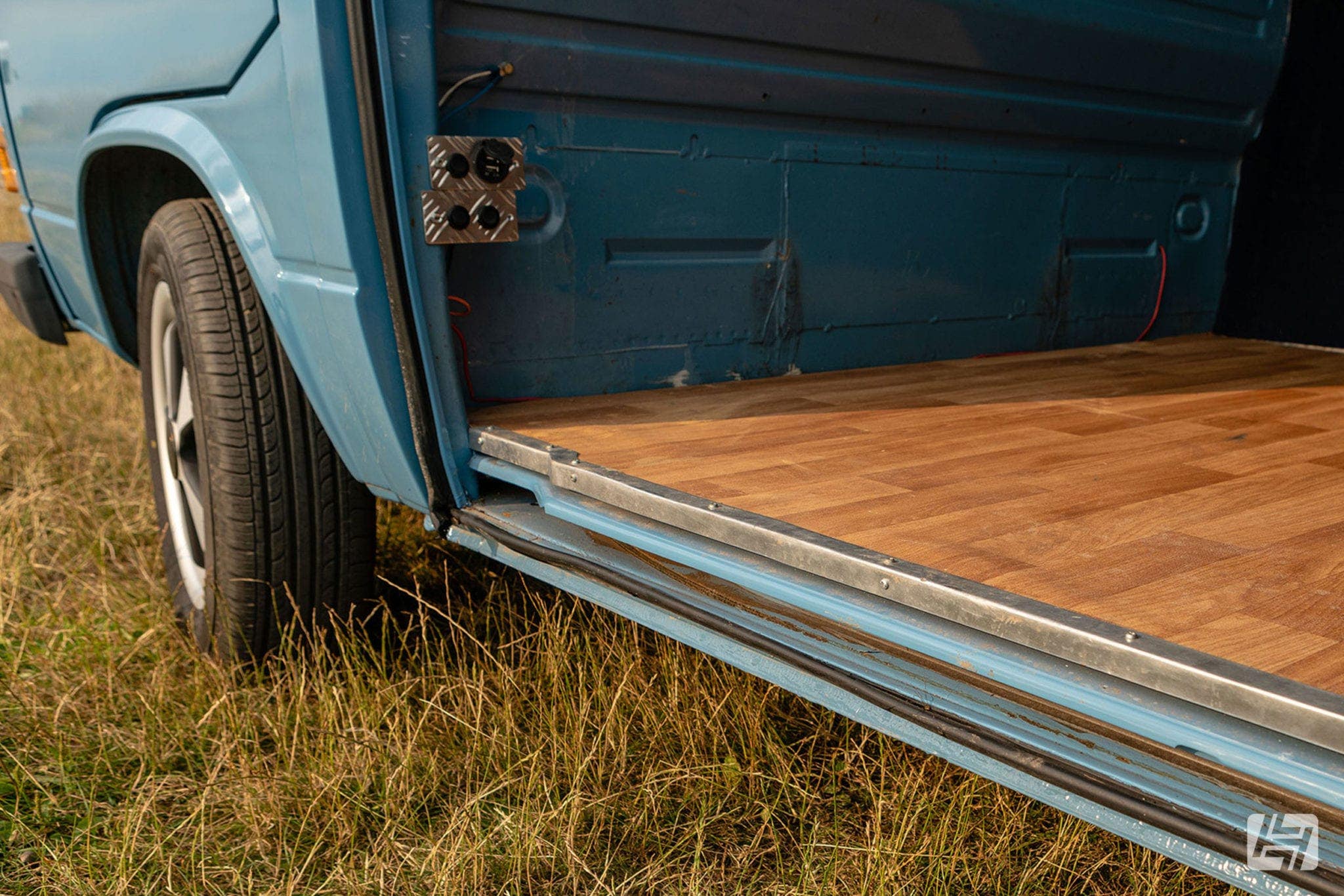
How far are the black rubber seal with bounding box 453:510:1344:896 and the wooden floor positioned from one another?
6.0 inches

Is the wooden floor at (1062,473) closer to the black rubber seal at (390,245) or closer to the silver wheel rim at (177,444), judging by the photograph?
the black rubber seal at (390,245)

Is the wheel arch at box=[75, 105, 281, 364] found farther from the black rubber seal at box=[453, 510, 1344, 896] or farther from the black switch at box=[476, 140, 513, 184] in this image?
the black rubber seal at box=[453, 510, 1344, 896]

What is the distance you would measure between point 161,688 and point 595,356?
3.32 ft

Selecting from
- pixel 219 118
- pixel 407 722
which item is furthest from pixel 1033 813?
pixel 219 118

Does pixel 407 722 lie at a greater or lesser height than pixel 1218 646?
lesser

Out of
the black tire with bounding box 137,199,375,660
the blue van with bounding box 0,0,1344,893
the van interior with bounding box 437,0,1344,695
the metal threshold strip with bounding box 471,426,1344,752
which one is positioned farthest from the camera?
the black tire with bounding box 137,199,375,660

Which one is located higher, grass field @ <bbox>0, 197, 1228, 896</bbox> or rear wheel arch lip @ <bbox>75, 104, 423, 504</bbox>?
rear wheel arch lip @ <bbox>75, 104, 423, 504</bbox>

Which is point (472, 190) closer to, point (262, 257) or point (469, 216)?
point (469, 216)

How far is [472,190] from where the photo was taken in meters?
1.86

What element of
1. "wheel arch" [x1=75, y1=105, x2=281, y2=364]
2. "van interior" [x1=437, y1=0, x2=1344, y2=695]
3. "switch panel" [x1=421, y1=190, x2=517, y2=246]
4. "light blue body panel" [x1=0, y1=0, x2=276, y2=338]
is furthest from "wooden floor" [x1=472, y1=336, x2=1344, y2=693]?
"light blue body panel" [x1=0, y1=0, x2=276, y2=338]

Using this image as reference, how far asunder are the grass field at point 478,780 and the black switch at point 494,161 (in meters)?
0.83

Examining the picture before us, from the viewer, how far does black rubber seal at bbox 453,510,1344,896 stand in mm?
1024

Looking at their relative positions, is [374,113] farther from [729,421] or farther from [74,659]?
[74,659]

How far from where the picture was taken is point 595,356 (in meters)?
2.26
